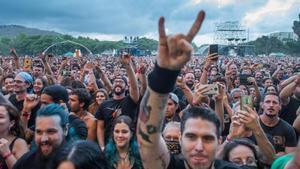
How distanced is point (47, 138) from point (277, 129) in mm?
2970

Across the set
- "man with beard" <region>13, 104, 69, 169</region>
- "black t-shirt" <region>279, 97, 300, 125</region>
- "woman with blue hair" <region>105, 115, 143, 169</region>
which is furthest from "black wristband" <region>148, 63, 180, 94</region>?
"black t-shirt" <region>279, 97, 300, 125</region>

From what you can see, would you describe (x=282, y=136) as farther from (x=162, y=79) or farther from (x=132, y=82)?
(x=162, y=79)

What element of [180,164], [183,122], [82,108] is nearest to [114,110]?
[82,108]

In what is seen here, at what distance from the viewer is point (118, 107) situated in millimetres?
6551

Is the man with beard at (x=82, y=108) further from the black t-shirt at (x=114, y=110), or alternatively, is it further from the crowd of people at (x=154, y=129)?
the black t-shirt at (x=114, y=110)

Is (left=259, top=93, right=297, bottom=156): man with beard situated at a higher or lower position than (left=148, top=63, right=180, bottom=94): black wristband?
lower

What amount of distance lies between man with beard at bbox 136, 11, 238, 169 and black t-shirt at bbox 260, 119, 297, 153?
2447 millimetres

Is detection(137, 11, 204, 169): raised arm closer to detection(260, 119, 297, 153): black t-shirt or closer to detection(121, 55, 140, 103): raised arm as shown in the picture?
detection(260, 119, 297, 153): black t-shirt

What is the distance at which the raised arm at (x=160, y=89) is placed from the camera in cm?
226

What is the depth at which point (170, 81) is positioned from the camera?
2.37m

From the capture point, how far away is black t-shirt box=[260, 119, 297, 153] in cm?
530

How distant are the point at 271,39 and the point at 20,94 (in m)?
92.2

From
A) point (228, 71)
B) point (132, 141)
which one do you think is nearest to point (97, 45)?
point (228, 71)

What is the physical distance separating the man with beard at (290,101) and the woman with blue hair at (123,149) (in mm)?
3365
